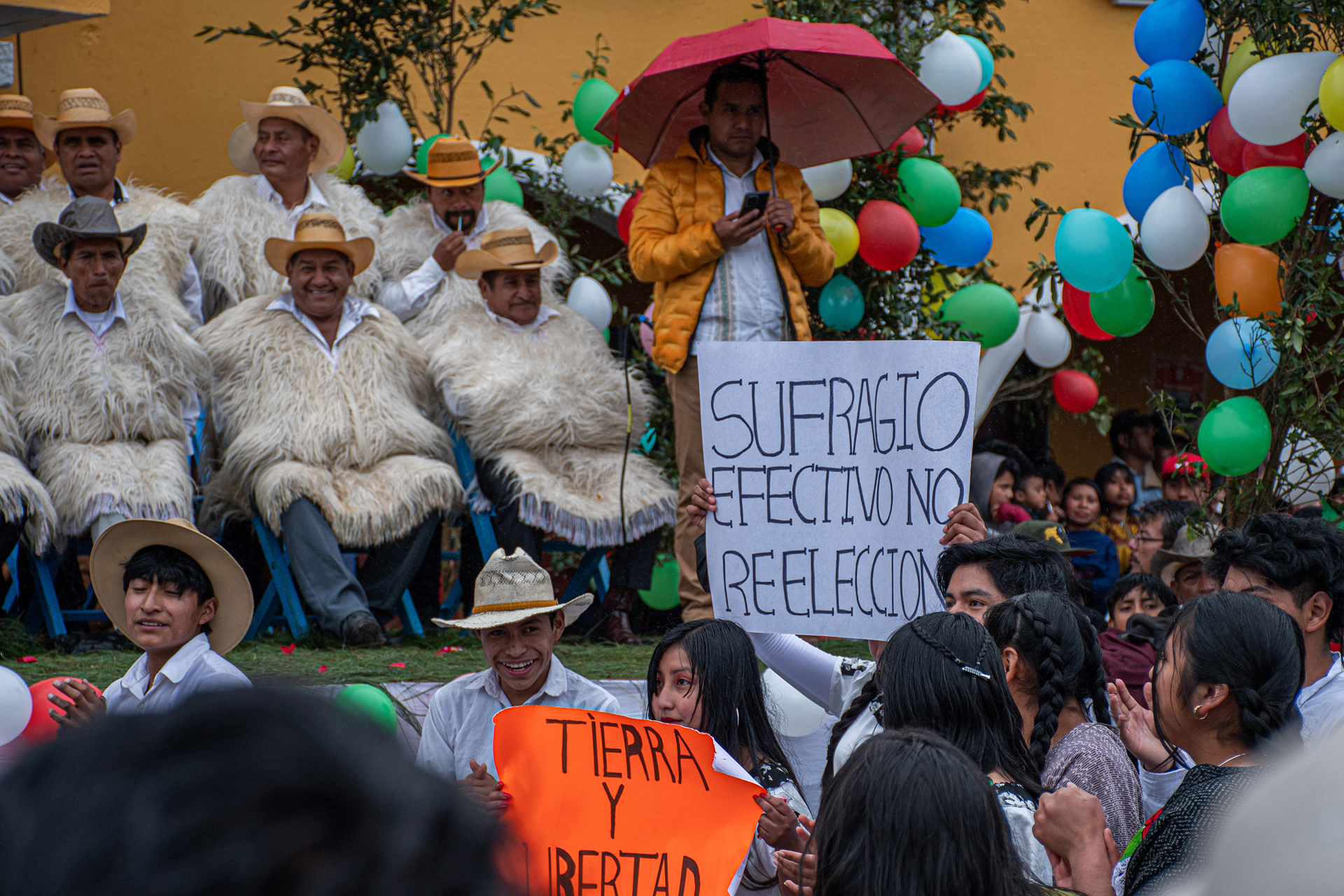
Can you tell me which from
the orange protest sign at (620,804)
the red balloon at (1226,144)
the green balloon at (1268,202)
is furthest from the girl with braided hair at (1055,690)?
the red balloon at (1226,144)

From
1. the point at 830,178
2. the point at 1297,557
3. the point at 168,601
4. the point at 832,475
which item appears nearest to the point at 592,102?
the point at 830,178

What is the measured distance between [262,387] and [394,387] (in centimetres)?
55

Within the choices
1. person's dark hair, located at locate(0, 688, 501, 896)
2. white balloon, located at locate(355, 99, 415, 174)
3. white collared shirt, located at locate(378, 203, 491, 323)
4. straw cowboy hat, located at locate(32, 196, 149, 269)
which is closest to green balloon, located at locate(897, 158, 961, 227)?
white collared shirt, located at locate(378, 203, 491, 323)

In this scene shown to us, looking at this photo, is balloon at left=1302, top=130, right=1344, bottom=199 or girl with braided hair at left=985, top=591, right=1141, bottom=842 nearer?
girl with braided hair at left=985, top=591, right=1141, bottom=842

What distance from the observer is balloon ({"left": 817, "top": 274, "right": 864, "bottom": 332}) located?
6.18 m

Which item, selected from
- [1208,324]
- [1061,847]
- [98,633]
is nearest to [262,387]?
[98,633]

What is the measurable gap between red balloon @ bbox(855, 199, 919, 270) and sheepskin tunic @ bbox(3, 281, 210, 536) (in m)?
3.00

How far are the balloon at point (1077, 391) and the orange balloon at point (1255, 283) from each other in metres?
3.26

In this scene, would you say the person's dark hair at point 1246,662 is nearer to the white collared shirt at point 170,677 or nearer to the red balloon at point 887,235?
the white collared shirt at point 170,677

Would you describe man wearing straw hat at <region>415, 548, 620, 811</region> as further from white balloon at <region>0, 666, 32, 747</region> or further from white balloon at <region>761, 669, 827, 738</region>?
white balloon at <region>0, 666, 32, 747</region>

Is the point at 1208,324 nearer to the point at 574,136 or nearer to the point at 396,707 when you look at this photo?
the point at 574,136

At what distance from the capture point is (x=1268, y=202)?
4.67m

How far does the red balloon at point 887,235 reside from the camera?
6070 mm

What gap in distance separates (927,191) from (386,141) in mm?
2759
